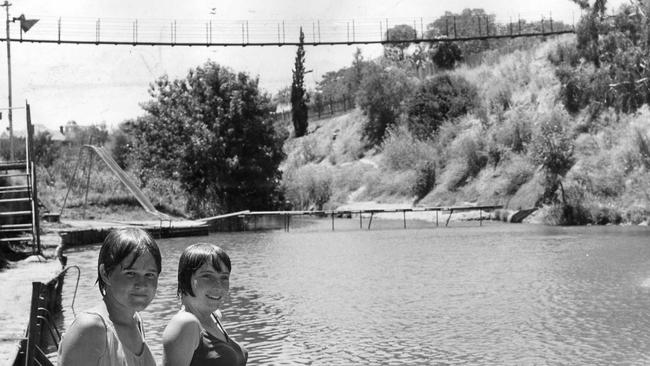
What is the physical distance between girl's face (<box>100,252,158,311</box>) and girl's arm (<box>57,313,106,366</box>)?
0.19 m

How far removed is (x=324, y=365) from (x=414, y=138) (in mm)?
49472

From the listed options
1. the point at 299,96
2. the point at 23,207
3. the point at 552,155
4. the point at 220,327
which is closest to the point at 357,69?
the point at 299,96

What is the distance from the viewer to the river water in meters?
11.7

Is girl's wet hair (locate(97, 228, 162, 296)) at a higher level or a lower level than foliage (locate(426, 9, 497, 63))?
lower

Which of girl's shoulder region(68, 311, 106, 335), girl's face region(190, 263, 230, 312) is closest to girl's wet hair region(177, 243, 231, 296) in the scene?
girl's face region(190, 263, 230, 312)

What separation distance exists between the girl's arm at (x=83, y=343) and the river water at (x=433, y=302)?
845cm

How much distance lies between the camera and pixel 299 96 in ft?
258

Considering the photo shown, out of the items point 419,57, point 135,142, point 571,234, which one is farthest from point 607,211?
point 419,57

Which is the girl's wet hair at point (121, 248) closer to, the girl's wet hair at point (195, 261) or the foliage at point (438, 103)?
the girl's wet hair at point (195, 261)

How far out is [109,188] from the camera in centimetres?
4322

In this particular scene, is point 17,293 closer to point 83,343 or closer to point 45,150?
point 83,343

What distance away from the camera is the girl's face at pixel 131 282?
3.00 meters

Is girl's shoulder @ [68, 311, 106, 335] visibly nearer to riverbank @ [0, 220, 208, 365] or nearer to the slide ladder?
riverbank @ [0, 220, 208, 365]

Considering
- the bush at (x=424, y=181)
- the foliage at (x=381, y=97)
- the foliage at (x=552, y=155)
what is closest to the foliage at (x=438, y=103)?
the foliage at (x=381, y=97)
